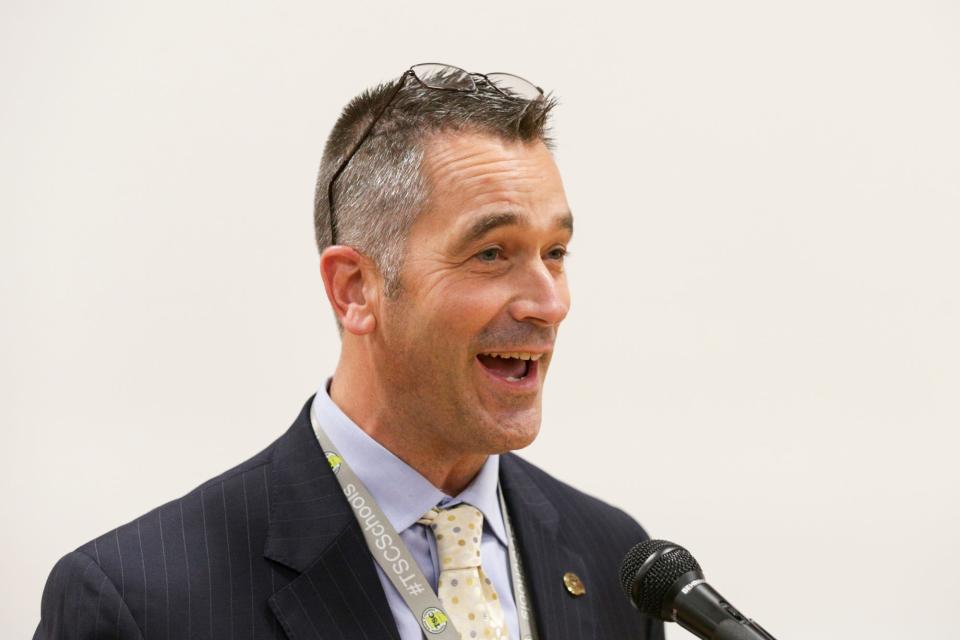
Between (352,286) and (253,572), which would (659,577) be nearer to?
(253,572)

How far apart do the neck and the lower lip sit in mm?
187

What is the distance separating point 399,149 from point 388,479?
27.6 inches

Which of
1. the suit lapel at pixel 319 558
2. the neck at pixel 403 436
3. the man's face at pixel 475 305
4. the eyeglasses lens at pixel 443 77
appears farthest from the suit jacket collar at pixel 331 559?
the eyeglasses lens at pixel 443 77

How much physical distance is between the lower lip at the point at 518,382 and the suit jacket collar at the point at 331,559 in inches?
15.9

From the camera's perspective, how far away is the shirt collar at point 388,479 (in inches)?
95.4

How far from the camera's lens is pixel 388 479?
2434mm

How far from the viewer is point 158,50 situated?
3594 millimetres

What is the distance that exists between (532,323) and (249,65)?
181cm

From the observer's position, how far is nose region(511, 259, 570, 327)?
234cm

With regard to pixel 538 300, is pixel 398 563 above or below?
below

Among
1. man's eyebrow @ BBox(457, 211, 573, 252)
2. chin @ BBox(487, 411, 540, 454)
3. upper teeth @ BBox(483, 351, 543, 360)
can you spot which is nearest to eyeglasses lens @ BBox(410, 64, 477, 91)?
man's eyebrow @ BBox(457, 211, 573, 252)

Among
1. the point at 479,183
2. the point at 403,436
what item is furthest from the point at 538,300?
the point at 403,436

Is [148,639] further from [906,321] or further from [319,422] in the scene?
[906,321]

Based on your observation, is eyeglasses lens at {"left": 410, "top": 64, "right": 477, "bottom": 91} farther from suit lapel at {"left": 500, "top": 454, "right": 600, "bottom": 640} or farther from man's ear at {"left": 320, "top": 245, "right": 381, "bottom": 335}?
suit lapel at {"left": 500, "top": 454, "right": 600, "bottom": 640}
